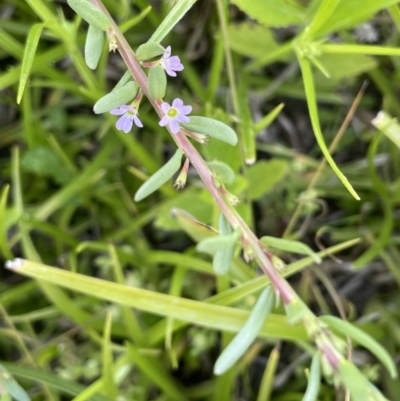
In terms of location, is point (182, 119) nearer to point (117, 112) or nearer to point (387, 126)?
point (117, 112)

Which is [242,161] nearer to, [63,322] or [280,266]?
[280,266]

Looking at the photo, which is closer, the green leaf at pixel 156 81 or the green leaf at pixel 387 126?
the green leaf at pixel 156 81

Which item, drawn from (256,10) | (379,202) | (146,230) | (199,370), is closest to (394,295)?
(379,202)

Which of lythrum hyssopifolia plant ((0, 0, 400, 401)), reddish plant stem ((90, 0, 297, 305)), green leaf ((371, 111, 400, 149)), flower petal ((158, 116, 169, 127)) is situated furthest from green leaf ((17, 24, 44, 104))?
green leaf ((371, 111, 400, 149))

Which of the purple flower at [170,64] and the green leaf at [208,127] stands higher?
the purple flower at [170,64]

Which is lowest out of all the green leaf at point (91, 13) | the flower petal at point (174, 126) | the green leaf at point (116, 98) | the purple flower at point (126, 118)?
the flower petal at point (174, 126)

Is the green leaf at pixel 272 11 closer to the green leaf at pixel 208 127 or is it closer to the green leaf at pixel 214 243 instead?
the green leaf at pixel 208 127

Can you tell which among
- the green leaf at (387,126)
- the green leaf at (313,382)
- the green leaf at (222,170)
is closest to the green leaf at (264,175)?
the green leaf at (387,126)

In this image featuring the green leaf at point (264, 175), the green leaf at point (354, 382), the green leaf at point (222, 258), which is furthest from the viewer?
the green leaf at point (264, 175)
